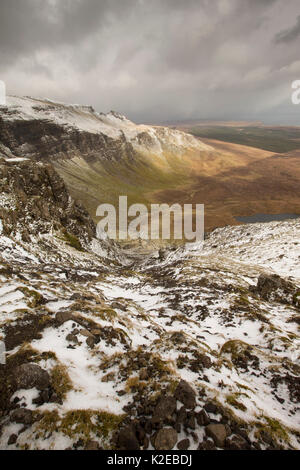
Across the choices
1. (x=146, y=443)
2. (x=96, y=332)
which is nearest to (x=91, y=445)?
(x=146, y=443)

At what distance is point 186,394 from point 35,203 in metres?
28.8

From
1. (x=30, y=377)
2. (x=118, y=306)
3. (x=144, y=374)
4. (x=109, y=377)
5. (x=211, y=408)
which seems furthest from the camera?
(x=118, y=306)

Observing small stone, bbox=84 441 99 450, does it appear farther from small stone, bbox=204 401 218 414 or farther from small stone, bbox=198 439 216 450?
small stone, bbox=204 401 218 414

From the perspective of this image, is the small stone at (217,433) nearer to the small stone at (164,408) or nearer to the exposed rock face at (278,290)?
the small stone at (164,408)

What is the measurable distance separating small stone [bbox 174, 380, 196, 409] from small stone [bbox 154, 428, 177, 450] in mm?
1040

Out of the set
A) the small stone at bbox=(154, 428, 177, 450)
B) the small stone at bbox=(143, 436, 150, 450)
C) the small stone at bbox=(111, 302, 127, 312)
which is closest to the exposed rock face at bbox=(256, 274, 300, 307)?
the small stone at bbox=(111, 302, 127, 312)

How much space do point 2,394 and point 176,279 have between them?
1827cm

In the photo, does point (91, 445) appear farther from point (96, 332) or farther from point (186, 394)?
point (96, 332)

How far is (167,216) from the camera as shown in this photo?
114 metres

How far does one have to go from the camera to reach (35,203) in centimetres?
2850

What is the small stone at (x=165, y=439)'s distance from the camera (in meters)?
5.02

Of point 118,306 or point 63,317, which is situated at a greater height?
point 63,317

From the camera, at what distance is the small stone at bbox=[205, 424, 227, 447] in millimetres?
5137

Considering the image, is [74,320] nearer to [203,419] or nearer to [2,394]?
[2,394]
